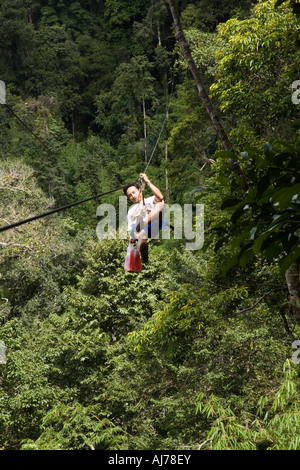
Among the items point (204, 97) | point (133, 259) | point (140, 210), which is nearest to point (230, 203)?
point (204, 97)

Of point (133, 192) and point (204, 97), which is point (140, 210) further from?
point (204, 97)

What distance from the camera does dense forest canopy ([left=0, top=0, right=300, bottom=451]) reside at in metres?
3.08

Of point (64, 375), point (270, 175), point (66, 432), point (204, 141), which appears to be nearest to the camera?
point (270, 175)

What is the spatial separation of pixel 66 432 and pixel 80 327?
344cm

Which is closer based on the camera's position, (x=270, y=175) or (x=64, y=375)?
(x=270, y=175)

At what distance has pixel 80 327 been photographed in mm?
11148

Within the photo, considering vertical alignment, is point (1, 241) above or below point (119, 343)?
above

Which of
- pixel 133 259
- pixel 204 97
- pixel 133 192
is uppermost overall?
pixel 204 97

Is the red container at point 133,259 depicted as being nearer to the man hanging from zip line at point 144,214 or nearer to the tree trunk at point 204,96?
the man hanging from zip line at point 144,214

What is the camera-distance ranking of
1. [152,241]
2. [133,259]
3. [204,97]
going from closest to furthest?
[204,97] → [133,259] → [152,241]

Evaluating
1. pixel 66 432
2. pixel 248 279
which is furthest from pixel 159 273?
pixel 248 279

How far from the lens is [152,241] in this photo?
1608 centimetres

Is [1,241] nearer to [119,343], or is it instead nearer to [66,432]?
[119,343]
